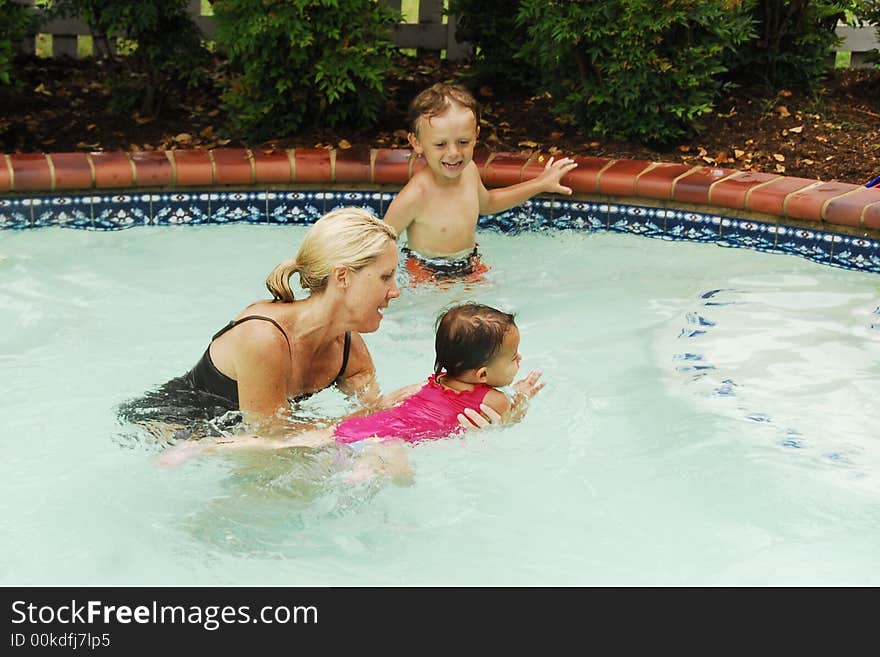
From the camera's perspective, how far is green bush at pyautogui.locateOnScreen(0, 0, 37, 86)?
26.4 ft

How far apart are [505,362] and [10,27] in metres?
5.22

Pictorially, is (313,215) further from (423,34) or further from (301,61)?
(423,34)

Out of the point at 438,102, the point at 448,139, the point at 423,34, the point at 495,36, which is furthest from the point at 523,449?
the point at 423,34

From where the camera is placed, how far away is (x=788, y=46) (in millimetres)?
9227

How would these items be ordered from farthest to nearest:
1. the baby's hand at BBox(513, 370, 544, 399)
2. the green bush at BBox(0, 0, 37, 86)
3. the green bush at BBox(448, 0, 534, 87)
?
the green bush at BBox(448, 0, 534, 87) < the green bush at BBox(0, 0, 37, 86) < the baby's hand at BBox(513, 370, 544, 399)

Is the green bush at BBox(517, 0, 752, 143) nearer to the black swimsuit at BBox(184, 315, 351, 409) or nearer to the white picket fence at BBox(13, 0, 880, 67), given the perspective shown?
the white picket fence at BBox(13, 0, 880, 67)

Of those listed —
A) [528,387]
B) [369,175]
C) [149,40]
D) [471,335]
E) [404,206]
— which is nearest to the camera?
[471,335]

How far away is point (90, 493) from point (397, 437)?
1231 mm

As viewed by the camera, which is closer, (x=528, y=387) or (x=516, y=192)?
(x=528, y=387)

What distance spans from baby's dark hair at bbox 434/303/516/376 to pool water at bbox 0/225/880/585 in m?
0.37

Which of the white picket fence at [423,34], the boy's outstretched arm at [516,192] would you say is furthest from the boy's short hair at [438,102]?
the white picket fence at [423,34]

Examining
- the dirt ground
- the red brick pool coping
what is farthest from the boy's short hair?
the dirt ground

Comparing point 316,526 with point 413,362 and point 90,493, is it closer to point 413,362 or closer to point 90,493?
point 90,493

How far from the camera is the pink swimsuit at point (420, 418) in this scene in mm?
4320
